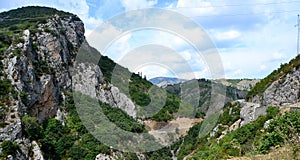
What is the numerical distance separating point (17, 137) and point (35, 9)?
144 ft

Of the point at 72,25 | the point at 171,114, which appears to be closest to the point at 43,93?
the point at 72,25

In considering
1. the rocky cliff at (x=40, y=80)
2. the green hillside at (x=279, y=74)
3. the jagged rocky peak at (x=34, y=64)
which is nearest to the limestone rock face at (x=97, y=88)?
the rocky cliff at (x=40, y=80)

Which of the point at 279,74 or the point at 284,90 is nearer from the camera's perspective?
the point at 284,90

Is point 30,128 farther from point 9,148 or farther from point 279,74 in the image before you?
point 279,74

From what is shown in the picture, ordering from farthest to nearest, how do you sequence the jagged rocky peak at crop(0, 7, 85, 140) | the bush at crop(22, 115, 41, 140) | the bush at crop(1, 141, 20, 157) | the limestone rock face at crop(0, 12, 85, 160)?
the jagged rocky peak at crop(0, 7, 85, 140) < the bush at crop(22, 115, 41, 140) < the limestone rock face at crop(0, 12, 85, 160) < the bush at crop(1, 141, 20, 157)

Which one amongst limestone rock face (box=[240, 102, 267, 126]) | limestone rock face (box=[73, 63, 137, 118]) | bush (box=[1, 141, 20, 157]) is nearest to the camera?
limestone rock face (box=[240, 102, 267, 126])

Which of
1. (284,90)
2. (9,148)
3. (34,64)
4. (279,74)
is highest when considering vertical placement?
(34,64)

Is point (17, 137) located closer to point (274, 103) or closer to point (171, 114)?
point (274, 103)

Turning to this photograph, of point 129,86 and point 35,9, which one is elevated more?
point 35,9

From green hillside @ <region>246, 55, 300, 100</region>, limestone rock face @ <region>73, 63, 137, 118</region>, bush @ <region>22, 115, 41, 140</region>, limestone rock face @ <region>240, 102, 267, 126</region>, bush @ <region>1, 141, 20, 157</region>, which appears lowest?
bush @ <region>1, 141, 20, 157</region>

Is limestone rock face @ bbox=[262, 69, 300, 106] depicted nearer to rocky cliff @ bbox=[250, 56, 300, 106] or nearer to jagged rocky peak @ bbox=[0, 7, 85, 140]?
rocky cliff @ bbox=[250, 56, 300, 106]

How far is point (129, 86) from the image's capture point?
80.6 meters

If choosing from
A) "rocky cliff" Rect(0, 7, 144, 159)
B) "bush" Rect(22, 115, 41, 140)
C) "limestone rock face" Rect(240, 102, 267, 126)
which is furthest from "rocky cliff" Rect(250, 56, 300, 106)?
"bush" Rect(22, 115, 41, 140)

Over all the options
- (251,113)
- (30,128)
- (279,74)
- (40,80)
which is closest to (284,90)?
(279,74)
